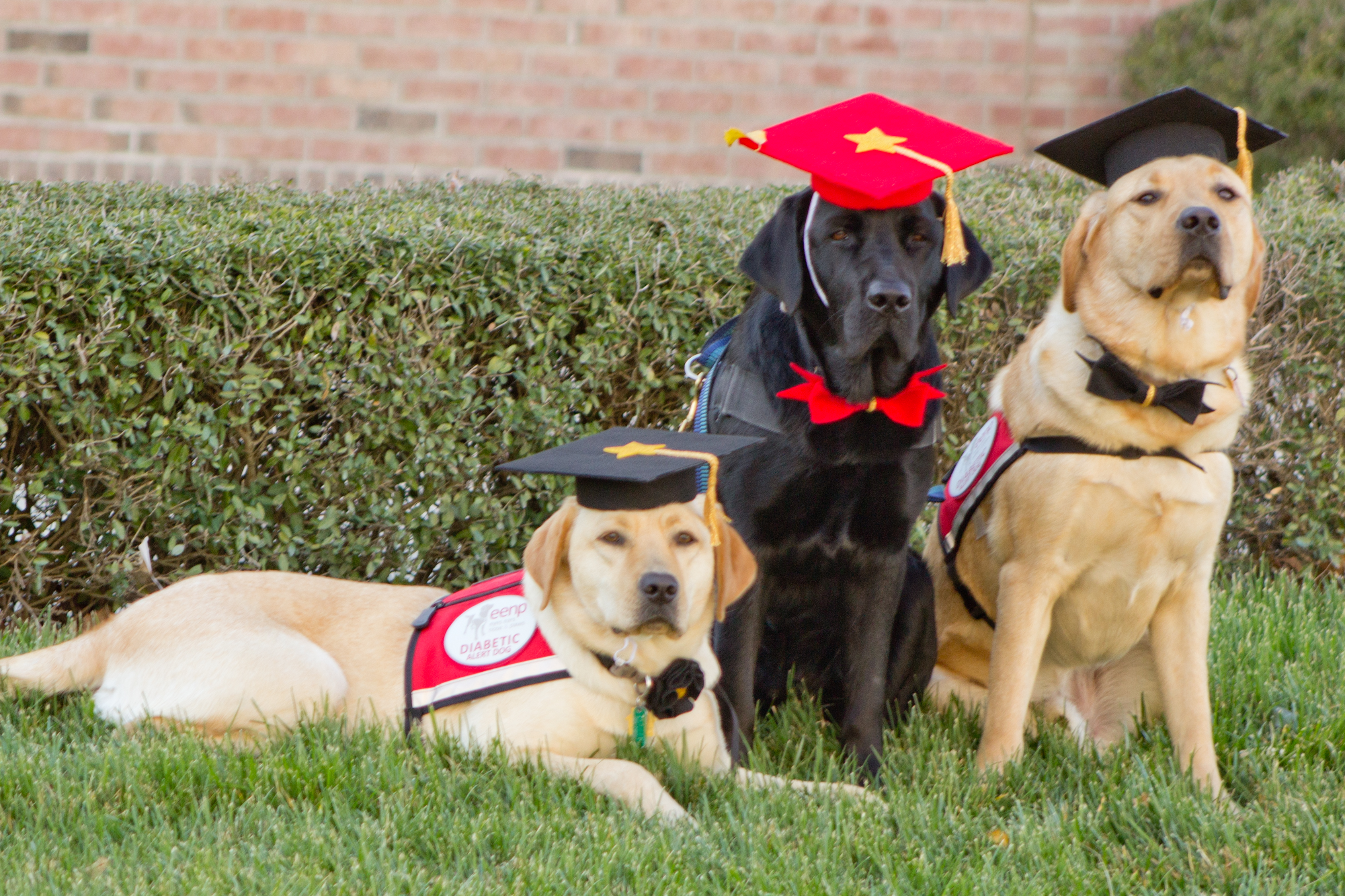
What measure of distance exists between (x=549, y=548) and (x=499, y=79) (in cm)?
510

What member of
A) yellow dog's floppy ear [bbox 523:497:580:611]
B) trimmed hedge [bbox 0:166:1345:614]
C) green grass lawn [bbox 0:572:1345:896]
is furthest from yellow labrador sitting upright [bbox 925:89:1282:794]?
trimmed hedge [bbox 0:166:1345:614]

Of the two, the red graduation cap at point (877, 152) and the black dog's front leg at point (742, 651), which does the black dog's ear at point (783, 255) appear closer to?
the red graduation cap at point (877, 152)

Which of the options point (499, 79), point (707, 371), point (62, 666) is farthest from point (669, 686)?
point (499, 79)

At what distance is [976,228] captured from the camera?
15.7 ft

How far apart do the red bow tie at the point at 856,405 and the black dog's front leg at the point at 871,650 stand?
1.26 ft

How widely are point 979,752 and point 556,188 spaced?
3.68 metres

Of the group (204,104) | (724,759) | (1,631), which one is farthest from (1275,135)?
(204,104)

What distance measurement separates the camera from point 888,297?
3072 mm

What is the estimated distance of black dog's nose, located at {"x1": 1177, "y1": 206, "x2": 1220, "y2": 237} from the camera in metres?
2.96

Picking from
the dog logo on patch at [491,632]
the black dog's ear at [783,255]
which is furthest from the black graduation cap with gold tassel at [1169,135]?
the dog logo on patch at [491,632]

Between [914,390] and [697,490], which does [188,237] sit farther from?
[914,390]

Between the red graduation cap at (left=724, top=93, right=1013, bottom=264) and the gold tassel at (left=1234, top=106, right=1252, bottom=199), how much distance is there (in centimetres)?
59

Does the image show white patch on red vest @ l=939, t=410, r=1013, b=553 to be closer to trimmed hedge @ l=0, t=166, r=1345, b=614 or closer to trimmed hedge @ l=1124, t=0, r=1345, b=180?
trimmed hedge @ l=0, t=166, r=1345, b=614

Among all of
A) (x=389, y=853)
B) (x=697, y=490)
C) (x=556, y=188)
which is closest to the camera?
(x=389, y=853)
